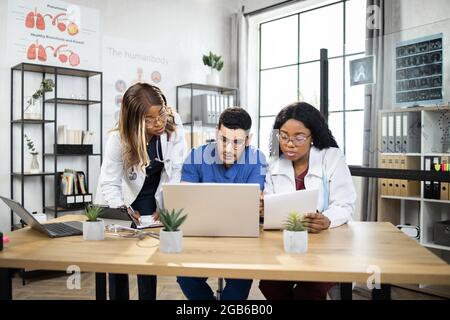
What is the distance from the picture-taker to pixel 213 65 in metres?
4.92

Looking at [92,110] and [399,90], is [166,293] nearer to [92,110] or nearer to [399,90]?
[92,110]

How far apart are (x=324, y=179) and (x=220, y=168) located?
49cm

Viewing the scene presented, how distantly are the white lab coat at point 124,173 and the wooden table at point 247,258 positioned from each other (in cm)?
53

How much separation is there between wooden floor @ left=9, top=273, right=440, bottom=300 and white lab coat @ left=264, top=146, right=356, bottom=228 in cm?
134

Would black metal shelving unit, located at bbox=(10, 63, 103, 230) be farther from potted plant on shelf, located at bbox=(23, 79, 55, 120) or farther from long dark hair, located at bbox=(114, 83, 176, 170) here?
long dark hair, located at bbox=(114, 83, 176, 170)

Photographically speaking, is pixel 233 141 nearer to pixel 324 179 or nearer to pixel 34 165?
pixel 324 179

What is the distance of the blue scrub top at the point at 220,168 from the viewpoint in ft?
6.57

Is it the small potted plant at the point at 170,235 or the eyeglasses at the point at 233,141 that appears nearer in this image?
the small potted plant at the point at 170,235

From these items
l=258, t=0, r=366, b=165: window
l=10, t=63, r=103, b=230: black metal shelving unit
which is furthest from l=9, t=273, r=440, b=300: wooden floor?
l=258, t=0, r=366, b=165: window

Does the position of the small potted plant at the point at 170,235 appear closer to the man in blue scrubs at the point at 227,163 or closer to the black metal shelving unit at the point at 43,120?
the man in blue scrubs at the point at 227,163

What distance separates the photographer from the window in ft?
14.5

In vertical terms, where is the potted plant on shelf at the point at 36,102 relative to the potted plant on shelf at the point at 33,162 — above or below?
above

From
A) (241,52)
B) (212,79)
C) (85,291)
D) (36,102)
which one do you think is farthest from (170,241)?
(241,52)

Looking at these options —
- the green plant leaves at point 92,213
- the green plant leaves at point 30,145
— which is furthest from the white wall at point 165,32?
the green plant leaves at point 92,213
